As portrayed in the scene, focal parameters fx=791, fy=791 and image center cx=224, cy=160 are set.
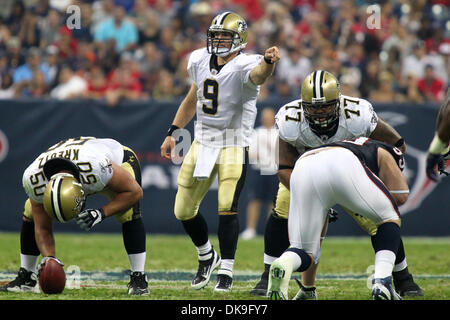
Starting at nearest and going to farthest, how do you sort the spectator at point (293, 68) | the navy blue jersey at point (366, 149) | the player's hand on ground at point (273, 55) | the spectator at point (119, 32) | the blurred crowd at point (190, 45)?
the navy blue jersey at point (366, 149) → the player's hand on ground at point (273, 55) → the blurred crowd at point (190, 45) → the spectator at point (293, 68) → the spectator at point (119, 32)

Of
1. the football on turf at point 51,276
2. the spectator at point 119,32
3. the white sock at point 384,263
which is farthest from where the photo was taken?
the spectator at point 119,32

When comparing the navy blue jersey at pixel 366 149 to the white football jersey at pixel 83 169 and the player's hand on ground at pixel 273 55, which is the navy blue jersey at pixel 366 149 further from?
the white football jersey at pixel 83 169

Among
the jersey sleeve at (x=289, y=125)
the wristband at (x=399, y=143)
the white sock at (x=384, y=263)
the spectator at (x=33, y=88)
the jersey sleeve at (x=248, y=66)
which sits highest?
the jersey sleeve at (x=248, y=66)

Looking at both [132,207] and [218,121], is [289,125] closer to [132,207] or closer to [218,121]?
[218,121]

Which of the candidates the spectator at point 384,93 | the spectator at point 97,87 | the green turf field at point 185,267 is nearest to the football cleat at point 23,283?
the green turf field at point 185,267

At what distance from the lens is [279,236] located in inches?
219

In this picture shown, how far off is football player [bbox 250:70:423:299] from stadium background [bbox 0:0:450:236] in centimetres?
448

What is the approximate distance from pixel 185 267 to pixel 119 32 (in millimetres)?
5964

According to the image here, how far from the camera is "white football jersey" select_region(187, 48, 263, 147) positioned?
19.3ft

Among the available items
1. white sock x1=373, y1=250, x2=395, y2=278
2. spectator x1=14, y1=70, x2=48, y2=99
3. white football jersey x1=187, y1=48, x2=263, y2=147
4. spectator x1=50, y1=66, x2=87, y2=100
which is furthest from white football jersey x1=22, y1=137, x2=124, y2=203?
spectator x1=14, y1=70, x2=48, y2=99

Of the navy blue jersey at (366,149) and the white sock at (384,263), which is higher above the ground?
the navy blue jersey at (366,149)

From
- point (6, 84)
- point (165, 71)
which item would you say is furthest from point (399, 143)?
point (6, 84)

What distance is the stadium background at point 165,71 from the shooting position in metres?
10.0
